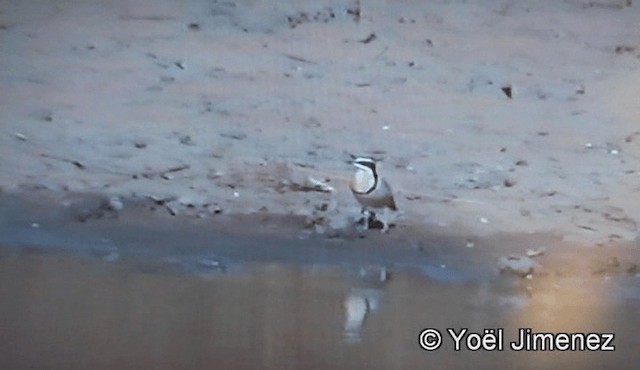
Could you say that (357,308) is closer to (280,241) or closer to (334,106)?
(280,241)

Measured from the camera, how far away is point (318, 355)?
5.31ft

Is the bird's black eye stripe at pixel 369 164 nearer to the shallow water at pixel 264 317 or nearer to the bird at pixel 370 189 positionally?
the bird at pixel 370 189

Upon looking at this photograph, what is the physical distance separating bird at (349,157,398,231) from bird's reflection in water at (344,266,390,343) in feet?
0.28

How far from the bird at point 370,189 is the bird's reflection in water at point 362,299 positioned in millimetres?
86

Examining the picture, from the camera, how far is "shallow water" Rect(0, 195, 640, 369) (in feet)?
5.28

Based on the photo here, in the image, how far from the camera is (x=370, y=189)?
1.68 metres

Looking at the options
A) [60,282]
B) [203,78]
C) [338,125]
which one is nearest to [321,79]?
[338,125]

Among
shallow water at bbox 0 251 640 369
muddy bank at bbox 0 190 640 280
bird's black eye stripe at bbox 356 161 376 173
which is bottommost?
shallow water at bbox 0 251 640 369

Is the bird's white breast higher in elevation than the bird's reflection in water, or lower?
higher

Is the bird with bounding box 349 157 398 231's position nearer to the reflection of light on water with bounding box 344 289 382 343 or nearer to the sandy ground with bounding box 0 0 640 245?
the sandy ground with bounding box 0 0 640 245

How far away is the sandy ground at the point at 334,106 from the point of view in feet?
5.50

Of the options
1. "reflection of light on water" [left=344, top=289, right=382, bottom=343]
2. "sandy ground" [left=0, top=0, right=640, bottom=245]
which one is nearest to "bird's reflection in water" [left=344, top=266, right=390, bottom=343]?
"reflection of light on water" [left=344, top=289, right=382, bottom=343]

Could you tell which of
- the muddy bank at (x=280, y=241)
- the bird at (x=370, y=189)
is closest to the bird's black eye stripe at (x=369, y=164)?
the bird at (x=370, y=189)

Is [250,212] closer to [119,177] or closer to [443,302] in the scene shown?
[119,177]
